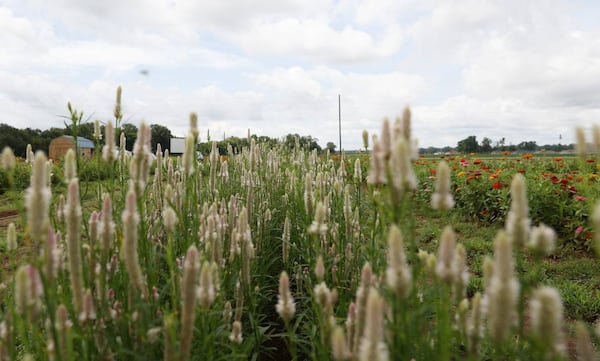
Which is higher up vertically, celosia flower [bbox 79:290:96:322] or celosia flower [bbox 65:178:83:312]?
celosia flower [bbox 65:178:83:312]

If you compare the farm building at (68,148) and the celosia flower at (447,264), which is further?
the farm building at (68,148)

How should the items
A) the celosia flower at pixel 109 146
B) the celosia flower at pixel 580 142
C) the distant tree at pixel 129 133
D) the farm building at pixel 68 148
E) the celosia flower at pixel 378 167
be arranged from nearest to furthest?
the celosia flower at pixel 378 167, the celosia flower at pixel 580 142, the celosia flower at pixel 109 146, the farm building at pixel 68 148, the distant tree at pixel 129 133

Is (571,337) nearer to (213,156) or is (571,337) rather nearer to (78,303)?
(213,156)

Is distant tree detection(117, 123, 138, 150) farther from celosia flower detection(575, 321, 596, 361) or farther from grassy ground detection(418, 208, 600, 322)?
celosia flower detection(575, 321, 596, 361)

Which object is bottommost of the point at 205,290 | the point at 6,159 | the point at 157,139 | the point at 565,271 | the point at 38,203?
the point at 565,271

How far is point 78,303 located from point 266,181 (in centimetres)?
331

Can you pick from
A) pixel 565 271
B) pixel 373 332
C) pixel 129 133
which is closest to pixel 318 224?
pixel 373 332

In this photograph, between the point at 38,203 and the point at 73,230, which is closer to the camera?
the point at 38,203

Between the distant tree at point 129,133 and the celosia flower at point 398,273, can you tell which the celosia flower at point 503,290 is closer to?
the celosia flower at point 398,273

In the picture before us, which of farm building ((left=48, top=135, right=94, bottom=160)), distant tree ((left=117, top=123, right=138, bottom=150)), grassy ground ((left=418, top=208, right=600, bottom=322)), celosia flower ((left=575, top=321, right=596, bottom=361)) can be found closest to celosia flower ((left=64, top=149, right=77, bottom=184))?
farm building ((left=48, top=135, right=94, bottom=160))

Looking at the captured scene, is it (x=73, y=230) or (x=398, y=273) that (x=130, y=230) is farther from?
(x=398, y=273)

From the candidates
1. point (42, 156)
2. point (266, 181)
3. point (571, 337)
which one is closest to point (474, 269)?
point (571, 337)

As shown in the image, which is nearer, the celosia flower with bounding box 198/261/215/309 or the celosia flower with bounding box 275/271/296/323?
the celosia flower with bounding box 198/261/215/309

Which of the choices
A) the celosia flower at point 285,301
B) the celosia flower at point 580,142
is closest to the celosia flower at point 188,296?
the celosia flower at point 285,301
